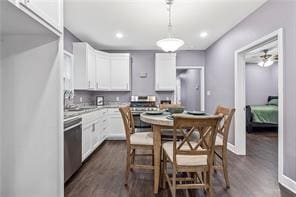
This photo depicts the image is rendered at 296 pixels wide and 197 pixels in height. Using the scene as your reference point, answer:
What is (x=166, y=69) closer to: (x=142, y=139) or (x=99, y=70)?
(x=99, y=70)

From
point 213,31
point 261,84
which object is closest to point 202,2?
point 213,31

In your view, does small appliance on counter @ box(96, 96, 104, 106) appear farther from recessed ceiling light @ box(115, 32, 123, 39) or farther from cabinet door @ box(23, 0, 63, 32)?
cabinet door @ box(23, 0, 63, 32)

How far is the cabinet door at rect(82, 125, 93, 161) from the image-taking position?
3261 mm

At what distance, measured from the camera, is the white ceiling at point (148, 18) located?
310cm

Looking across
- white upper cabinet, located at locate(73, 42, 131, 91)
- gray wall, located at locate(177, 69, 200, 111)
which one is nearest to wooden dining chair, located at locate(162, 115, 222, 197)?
white upper cabinet, located at locate(73, 42, 131, 91)

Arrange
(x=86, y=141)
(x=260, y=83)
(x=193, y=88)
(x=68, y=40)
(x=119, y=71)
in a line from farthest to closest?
(x=193, y=88), (x=260, y=83), (x=119, y=71), (x=68, y=40), (x=86, y=141)

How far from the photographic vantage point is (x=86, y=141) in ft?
11.2

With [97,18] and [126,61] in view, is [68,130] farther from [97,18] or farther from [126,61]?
[126,61]

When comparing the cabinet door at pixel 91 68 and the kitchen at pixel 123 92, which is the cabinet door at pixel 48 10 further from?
the cabinet door at pixel 91 68

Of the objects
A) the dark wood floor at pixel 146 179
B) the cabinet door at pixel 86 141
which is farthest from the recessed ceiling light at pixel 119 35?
the dark wood floor at pixel 146 179

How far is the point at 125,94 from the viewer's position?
6.05 metres

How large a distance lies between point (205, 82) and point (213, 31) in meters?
1.98

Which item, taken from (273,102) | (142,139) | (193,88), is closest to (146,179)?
(142,139)

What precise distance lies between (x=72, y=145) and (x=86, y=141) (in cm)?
75
